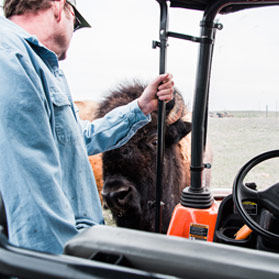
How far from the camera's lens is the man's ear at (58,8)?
5.42ft

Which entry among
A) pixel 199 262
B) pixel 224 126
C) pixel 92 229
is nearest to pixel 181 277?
pixel 199 262

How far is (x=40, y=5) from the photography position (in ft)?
5.25

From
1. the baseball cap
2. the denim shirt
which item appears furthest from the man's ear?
the denim shirt

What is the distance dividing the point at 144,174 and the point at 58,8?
2.53 m

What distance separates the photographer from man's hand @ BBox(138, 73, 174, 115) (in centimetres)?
203

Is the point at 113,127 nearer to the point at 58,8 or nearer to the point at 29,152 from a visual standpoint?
the point at 58,8

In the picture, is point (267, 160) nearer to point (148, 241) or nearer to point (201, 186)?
point (201, 186)

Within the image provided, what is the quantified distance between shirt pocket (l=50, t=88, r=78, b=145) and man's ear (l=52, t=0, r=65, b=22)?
526mm

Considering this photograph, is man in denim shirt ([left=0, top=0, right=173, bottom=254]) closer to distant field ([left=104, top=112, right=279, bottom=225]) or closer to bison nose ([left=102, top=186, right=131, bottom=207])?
distant field ([left=104, top=112, right=279, bottom=225])

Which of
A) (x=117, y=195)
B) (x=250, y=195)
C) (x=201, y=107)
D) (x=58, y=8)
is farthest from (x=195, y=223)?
(x=117, y=195)

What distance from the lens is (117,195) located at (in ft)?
12.2

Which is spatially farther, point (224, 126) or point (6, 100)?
point (224, 126)

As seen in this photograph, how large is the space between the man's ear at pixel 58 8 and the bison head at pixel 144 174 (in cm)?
239

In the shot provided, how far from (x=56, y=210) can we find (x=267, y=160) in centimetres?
122
